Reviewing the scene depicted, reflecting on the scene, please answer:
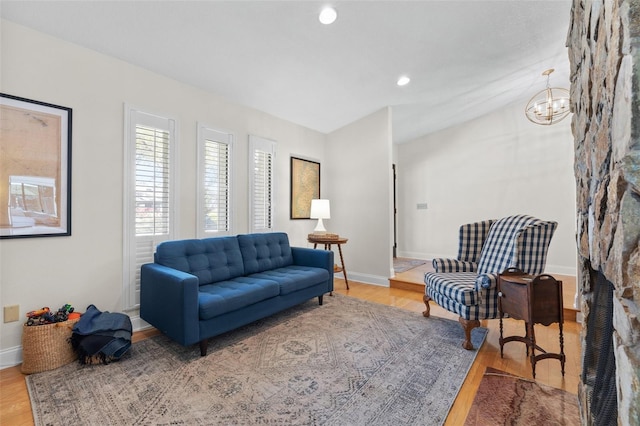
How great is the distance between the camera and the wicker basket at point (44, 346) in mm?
1919

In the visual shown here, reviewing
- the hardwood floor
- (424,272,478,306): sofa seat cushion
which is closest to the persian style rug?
the hardwood floor

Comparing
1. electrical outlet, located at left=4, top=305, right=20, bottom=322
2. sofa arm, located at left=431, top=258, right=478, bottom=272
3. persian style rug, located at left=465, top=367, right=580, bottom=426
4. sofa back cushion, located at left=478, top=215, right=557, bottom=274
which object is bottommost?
persian style rug, located at left=465, top=367, right=580, bottom=426

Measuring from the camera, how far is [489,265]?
2.63m

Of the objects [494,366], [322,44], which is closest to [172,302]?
[494,366]

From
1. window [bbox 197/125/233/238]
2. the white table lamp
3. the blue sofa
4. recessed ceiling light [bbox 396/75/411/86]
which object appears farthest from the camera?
the white table lamp

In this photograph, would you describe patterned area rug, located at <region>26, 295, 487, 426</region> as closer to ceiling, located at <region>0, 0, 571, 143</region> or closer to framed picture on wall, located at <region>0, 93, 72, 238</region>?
framed picture on wall, located at <region>0, 93, 72, 238</region>

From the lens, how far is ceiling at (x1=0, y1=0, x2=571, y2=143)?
2.12 metres

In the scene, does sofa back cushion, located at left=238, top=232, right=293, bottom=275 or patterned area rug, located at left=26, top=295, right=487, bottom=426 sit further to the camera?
sofa back cushion, located at left=238, top=232, right=293, bottom=275

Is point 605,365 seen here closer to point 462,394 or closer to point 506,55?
point 462,394

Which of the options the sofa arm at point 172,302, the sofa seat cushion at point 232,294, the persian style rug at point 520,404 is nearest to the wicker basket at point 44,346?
the sofa arm at point 172,302

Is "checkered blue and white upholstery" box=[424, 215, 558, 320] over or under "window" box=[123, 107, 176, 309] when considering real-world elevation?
under

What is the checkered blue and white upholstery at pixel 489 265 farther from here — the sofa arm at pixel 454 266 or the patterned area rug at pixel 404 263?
the patterned area rug at pixel 404 263

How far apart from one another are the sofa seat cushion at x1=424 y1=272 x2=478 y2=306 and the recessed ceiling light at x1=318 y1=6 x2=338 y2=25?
8.52ft

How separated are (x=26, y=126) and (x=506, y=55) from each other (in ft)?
15.6
